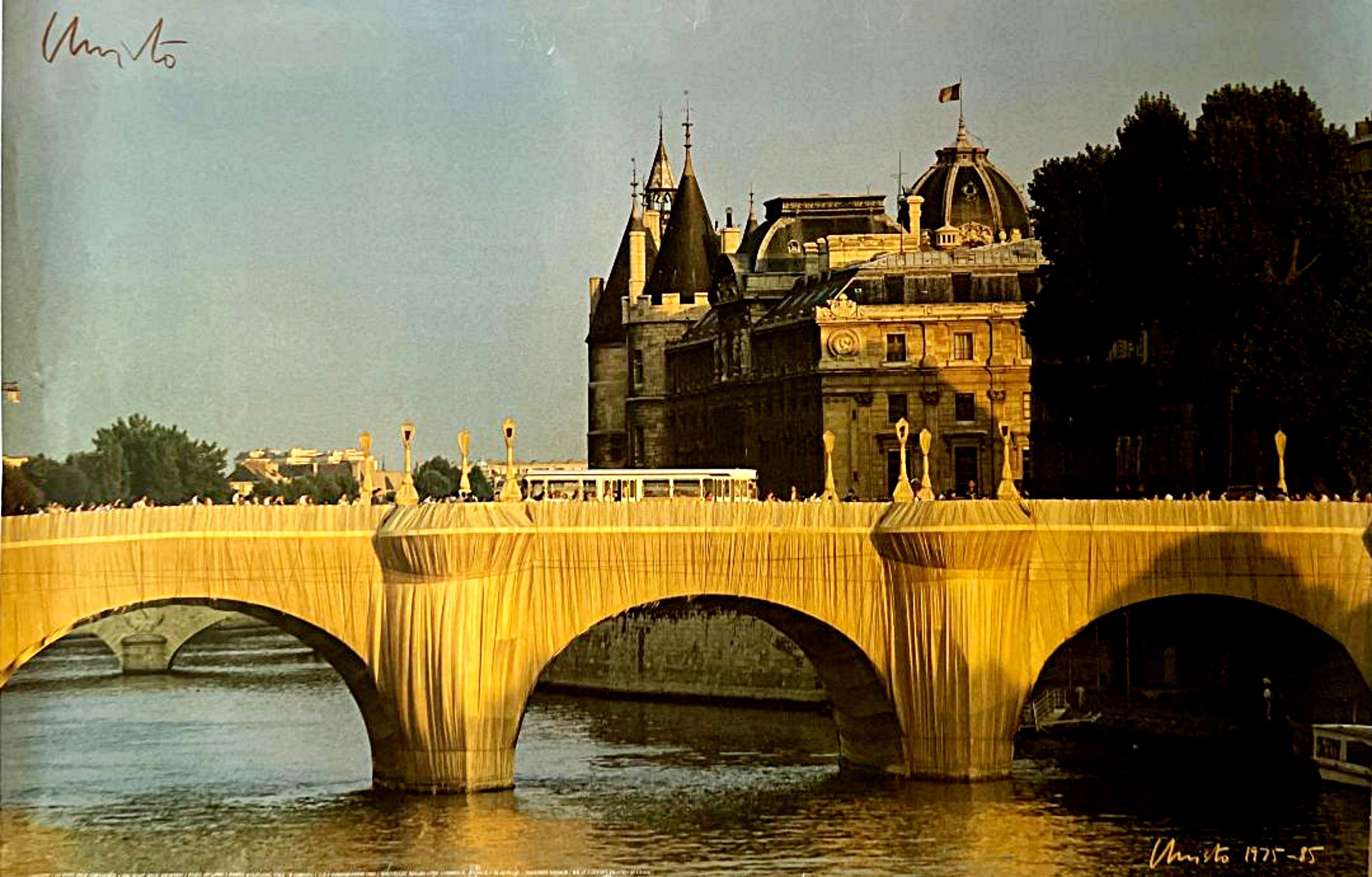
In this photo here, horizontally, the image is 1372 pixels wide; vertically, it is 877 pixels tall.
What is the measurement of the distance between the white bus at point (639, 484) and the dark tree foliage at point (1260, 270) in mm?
6164

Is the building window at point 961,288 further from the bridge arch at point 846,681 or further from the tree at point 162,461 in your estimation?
the tree at point 162,461

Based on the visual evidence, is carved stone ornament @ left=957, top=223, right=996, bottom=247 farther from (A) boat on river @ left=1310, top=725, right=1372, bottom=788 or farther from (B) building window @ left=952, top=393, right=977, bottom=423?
(A) boat on river @ left=1310, top=725, right=1372, bottom=788

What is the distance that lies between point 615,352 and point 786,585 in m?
25.7

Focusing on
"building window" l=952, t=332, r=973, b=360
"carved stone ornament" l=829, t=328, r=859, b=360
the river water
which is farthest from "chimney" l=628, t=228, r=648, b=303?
the river water

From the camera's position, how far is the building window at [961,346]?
186ft

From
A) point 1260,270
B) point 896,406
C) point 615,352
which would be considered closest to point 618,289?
point 615,352

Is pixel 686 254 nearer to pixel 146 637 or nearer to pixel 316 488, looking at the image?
pixel 146 637

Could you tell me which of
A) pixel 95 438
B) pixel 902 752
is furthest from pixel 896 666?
Result: pixel 95 438

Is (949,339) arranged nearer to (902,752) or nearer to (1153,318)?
(1153,318)

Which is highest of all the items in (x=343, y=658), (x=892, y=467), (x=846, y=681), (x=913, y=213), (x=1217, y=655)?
(x=913, y=213)

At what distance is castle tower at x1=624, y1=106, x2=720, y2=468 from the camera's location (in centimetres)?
6631
